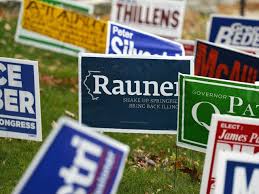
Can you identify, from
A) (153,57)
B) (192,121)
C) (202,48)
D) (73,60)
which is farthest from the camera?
(73,60)

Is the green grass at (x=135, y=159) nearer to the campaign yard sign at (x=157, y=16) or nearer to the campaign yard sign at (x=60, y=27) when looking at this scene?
the campaign yard sign at (x=60, y=27)

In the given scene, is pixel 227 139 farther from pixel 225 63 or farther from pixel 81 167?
pixel 225 63

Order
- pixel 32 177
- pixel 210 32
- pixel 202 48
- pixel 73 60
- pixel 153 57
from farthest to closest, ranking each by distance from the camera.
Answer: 1. pixel 73 60
2. pixel 210 32
3. pixel 202 48
4. pixel 153 57
5. pixel 32 177

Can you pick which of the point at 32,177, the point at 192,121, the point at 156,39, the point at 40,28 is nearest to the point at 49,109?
the point at 40,28

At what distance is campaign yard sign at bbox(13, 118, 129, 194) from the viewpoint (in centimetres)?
454

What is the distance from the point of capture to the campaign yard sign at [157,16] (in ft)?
38.9

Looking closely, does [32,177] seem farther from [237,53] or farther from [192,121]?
[237,53]

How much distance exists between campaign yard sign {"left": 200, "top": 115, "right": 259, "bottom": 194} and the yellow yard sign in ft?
17.1

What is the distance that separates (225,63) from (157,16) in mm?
4335

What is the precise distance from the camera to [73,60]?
13016mm

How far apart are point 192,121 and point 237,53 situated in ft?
4.28

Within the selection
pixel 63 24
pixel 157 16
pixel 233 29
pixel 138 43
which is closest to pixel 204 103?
pixel 138 43

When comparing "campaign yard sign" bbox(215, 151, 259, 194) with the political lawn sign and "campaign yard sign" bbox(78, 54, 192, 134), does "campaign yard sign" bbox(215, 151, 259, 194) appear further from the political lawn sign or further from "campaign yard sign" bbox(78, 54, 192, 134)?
the political lawn sign

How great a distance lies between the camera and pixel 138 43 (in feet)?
27.2
